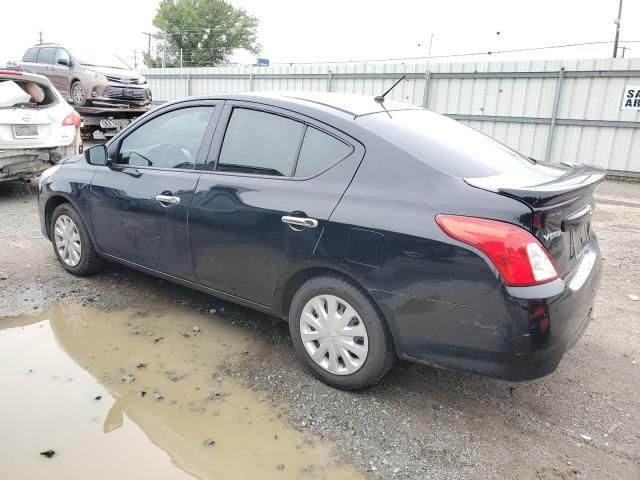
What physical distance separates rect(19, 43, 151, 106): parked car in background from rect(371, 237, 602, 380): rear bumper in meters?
12.3

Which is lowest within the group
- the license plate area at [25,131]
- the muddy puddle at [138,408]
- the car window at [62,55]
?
the muddy puddle at [138,408]

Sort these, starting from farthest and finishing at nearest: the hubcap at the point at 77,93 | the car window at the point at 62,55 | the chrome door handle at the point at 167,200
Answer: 1. the car window at the point at 62,55
2. the hubcap at the point at 77,93
3. the chrome door handle at the point at 167,200

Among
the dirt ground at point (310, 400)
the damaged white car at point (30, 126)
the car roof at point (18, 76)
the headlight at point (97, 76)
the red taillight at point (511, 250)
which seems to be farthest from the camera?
the headlight at point (97, 76)

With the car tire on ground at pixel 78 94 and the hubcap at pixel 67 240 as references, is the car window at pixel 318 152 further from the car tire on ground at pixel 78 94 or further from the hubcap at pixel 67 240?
the car tire on ground at pixel 78 94

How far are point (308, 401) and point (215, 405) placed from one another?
0.50 meters

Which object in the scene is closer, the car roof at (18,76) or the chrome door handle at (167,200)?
the chrome door handle at (167,200)

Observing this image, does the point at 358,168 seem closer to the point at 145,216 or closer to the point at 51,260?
the point at 145,216

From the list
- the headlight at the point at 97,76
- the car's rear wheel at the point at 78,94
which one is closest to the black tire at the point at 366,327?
the headlight at the point at 97,76

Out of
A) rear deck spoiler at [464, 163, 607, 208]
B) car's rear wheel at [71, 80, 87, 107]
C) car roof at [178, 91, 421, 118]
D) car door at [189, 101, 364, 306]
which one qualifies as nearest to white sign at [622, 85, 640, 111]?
car roof at [178, 91, 421, 118]

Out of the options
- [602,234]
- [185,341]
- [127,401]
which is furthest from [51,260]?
[602,234]

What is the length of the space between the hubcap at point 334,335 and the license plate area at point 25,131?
5673 mm

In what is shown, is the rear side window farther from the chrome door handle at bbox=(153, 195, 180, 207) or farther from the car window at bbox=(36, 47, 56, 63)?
the chrome door handle at bbox=(153, 195, 180, 207)

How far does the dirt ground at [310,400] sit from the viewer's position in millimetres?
2346

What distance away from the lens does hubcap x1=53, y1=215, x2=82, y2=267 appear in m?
4.30
